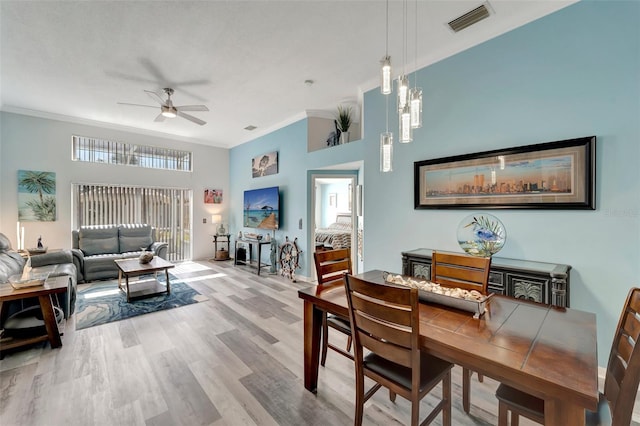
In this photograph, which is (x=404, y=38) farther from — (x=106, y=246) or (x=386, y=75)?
(x=106, y=246)

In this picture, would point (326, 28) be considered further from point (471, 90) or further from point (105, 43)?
point (105, 43)

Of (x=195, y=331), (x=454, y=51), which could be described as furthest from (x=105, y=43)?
(x=454, y=51)

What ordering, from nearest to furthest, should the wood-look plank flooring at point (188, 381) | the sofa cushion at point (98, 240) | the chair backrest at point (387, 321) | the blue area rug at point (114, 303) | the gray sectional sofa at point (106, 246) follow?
the chair backrest at point (387, 321)
the wood-look plank flooring at point (188, 381)
the blue area rug at point (114, 303)
the gray sectional sofa at point (106, 246)
the sofa cushion at point (98, 240)

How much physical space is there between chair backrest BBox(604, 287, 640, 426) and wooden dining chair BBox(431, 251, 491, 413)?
678 millimetres

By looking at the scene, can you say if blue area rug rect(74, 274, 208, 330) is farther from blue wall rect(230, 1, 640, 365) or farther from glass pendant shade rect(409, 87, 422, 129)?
glass pendant shade rect(409, 87, 422, 129)

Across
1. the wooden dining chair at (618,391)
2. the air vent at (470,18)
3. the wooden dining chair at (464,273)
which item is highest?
the air vent at (470,18)

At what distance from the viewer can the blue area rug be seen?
3.36m

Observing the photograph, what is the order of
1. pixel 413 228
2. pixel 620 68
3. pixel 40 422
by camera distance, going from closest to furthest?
pixel 40 422
pixel 620 68
pixel 413 228

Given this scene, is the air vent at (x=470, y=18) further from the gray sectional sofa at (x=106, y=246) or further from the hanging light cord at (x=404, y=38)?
the gray sectional sofa at (x=106, y=246)

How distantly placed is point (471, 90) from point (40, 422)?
4.56 metres

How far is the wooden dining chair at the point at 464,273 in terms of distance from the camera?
6.06ft

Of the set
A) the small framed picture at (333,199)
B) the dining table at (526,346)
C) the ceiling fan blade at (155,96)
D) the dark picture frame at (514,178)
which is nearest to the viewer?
the dining table at (526,346)

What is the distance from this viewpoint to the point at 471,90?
9.45 ft

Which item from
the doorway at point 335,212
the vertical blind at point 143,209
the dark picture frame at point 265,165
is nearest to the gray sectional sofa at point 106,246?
the vertical blind at point 143,209
